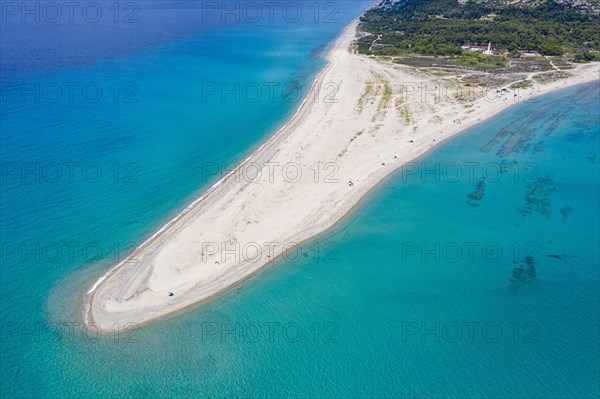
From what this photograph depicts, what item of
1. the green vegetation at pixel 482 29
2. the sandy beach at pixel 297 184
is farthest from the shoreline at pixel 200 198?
the green vegetation at pixel 482 29

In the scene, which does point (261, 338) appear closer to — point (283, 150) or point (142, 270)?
point (142, 270)

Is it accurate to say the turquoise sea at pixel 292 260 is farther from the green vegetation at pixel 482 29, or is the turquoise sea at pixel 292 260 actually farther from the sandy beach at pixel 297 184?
the green vegetation at pixel 482 29

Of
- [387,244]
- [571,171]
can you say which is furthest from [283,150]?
[571,171]

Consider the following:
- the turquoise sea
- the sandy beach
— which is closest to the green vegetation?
the sandy beach

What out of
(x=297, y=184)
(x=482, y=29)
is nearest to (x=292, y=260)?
(x=297, y=184)

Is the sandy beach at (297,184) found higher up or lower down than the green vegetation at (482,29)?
lower down

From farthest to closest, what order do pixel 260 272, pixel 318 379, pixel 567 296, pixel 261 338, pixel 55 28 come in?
pixel 55 28 → pixel 260 272 → pixel 567 296 → pixel 261 338 → pixel 318 379

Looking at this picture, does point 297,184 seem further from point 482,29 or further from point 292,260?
point 482,29
